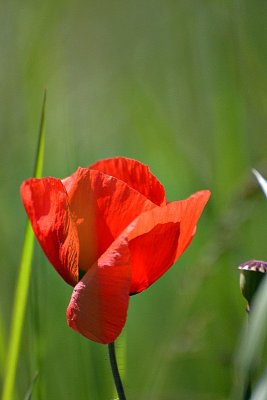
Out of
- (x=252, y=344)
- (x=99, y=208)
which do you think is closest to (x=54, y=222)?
Answer: (x=99, y=208)

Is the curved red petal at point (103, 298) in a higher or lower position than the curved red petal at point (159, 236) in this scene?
lower

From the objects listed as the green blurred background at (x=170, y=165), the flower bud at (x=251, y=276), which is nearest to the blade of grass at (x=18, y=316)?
the green blurred background at (x=170, y=165)

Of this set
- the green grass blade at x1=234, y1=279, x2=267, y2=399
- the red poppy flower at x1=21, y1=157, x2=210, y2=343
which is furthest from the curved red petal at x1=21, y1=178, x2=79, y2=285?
the green grass blade at x1=234, y1=279, x2=267, y2=399

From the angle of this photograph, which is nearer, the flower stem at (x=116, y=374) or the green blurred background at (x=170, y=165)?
the flower stem at (x=116, y=374)

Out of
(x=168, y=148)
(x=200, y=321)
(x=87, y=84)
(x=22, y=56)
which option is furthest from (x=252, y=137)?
(x=87, y=84)

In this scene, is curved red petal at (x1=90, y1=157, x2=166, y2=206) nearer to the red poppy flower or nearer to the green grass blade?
the red poppy flower

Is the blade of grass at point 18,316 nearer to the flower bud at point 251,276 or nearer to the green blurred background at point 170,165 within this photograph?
the green blurred background at point 170,165

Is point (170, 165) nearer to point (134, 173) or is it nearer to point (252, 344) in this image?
point (134, 173)
